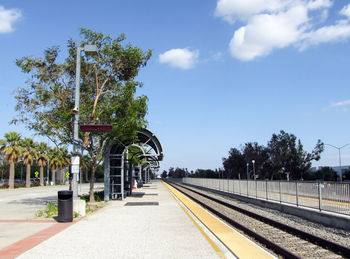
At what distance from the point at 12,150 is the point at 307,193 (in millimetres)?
51103

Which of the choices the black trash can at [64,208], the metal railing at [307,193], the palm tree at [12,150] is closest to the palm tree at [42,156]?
the palm tree at [12,150]

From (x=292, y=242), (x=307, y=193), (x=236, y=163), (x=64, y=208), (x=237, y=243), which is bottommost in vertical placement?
(x=292, y=242)

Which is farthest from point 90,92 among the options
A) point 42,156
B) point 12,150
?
point 42,156

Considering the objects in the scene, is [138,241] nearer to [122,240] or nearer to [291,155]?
[122,240]

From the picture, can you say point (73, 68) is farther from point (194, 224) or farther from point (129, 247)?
point (129, 247)

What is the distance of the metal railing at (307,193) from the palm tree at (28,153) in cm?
4612

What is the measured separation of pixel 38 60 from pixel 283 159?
63.9 m

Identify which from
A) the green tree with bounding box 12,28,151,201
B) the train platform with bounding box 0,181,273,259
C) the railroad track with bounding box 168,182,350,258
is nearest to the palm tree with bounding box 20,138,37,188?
the green tree with bounding box 12,28,151,201

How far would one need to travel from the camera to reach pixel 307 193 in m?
15.1

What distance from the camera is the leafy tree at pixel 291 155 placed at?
74.9 meters

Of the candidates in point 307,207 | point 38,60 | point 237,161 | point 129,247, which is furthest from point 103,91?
point 237,161

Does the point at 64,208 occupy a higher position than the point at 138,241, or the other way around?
the point at 64,208

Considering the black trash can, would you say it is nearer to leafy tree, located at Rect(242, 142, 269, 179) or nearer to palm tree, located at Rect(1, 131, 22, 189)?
palm tree, located at Rect(1, 131, 22, 189)

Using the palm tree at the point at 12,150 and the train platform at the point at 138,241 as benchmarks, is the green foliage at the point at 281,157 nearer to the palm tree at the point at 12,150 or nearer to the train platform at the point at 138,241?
the palm tree at the point at 12,150
